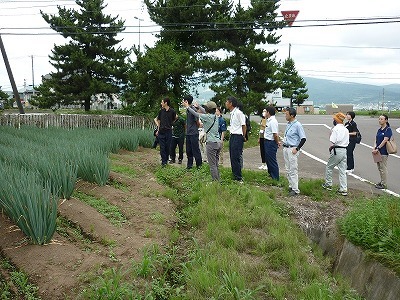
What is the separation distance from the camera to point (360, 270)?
4.30m

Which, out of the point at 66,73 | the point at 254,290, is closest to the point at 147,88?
the point at 66,73

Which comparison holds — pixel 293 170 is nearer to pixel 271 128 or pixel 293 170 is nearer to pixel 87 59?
pixel 271 128

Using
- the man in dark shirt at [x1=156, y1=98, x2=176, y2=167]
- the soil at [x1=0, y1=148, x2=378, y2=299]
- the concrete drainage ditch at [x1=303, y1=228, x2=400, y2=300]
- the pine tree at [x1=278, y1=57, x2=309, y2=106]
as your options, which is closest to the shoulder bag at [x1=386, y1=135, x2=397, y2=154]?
the soil at [x1=0, y1=148, x2=378, y2=299]

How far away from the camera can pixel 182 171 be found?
8469mm

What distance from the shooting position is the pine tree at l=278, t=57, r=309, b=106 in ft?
134

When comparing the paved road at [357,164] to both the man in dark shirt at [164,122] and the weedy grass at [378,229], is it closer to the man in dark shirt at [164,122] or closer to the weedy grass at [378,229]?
the man in dark shirt at [164,122]

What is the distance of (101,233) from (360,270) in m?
2.95

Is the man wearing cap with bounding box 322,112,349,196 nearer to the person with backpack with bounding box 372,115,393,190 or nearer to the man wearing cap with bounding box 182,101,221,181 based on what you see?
the person with backpack with bounding box 372,115,393,190

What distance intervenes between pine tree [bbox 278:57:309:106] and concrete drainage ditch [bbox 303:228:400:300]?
118 ft

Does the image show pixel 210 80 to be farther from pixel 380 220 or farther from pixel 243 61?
pixel 380 220

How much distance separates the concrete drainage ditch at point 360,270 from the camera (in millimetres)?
3775

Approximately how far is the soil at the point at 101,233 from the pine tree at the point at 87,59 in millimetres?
19218

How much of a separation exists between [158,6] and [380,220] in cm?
1759

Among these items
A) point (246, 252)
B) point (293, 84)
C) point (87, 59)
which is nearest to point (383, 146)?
point (246, 252)
